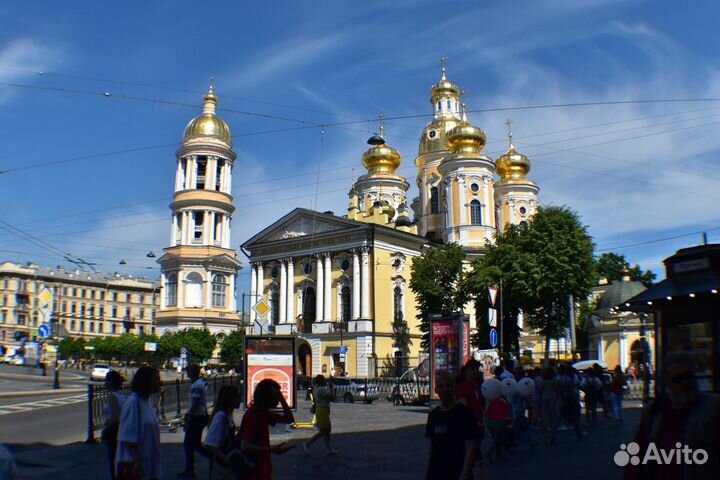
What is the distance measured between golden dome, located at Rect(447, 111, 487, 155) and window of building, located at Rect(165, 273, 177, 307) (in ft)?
108

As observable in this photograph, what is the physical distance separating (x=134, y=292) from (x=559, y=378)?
10665cm

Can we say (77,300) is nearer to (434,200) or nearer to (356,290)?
(434,200)

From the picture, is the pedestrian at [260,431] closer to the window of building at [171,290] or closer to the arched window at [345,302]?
the arched window at [345,302]

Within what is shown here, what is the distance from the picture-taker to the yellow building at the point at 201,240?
7312 centimetres

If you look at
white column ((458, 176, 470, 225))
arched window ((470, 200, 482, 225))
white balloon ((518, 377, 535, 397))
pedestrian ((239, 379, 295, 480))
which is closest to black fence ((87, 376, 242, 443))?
Result: white balloon ((518, 377, 535, 397))

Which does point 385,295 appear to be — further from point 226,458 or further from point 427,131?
point 226,458

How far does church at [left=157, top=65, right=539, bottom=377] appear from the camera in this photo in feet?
175

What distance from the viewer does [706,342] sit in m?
11.8

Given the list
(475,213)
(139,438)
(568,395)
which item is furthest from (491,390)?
(475,213)

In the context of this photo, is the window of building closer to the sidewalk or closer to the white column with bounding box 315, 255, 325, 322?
the white column with bounding box 315, 255, 325, 322

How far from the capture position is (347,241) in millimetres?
54719

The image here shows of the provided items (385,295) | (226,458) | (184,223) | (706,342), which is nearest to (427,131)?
(385,295)

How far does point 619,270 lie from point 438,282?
33.9 meters

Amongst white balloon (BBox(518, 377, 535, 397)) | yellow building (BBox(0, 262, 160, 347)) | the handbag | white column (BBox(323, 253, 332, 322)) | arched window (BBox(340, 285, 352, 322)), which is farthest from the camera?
yellow building (BBox(0, 262, 160, 347))
